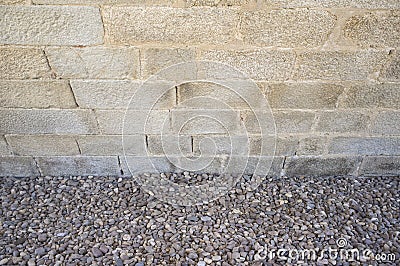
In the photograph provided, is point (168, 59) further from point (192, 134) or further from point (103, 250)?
point (103, 250)

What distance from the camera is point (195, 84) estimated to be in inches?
73.7

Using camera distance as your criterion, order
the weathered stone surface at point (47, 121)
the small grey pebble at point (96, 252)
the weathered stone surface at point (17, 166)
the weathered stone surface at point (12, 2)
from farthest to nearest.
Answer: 1. the weathered stone surface at point (17, 166)
2. the weathered stone surface at point (47, 121)
3. the small grey pebble at point (96, 252)
4. the weathered stone surface at point (12, 2)

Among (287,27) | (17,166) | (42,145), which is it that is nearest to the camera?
(287,27)

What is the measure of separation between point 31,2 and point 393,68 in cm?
196

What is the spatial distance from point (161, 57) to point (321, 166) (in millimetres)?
1368

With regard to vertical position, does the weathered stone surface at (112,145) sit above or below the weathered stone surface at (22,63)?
below

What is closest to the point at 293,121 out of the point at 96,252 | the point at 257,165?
the point at 257,165

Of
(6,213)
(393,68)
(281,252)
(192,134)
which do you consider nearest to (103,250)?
(6,213)

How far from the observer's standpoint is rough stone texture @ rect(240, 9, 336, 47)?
1.62 meters

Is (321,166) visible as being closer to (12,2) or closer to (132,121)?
(132,121)

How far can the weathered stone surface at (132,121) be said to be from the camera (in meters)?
1.98

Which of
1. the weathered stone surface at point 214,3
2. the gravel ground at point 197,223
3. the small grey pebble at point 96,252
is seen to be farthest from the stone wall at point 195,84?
the small grey pebble at point 96,252

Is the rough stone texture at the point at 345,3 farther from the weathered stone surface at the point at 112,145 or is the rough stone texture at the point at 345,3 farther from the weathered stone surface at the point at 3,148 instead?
the weathered stone surface at the point at 3,148

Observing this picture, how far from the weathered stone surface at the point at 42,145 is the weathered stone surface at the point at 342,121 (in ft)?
5.33
